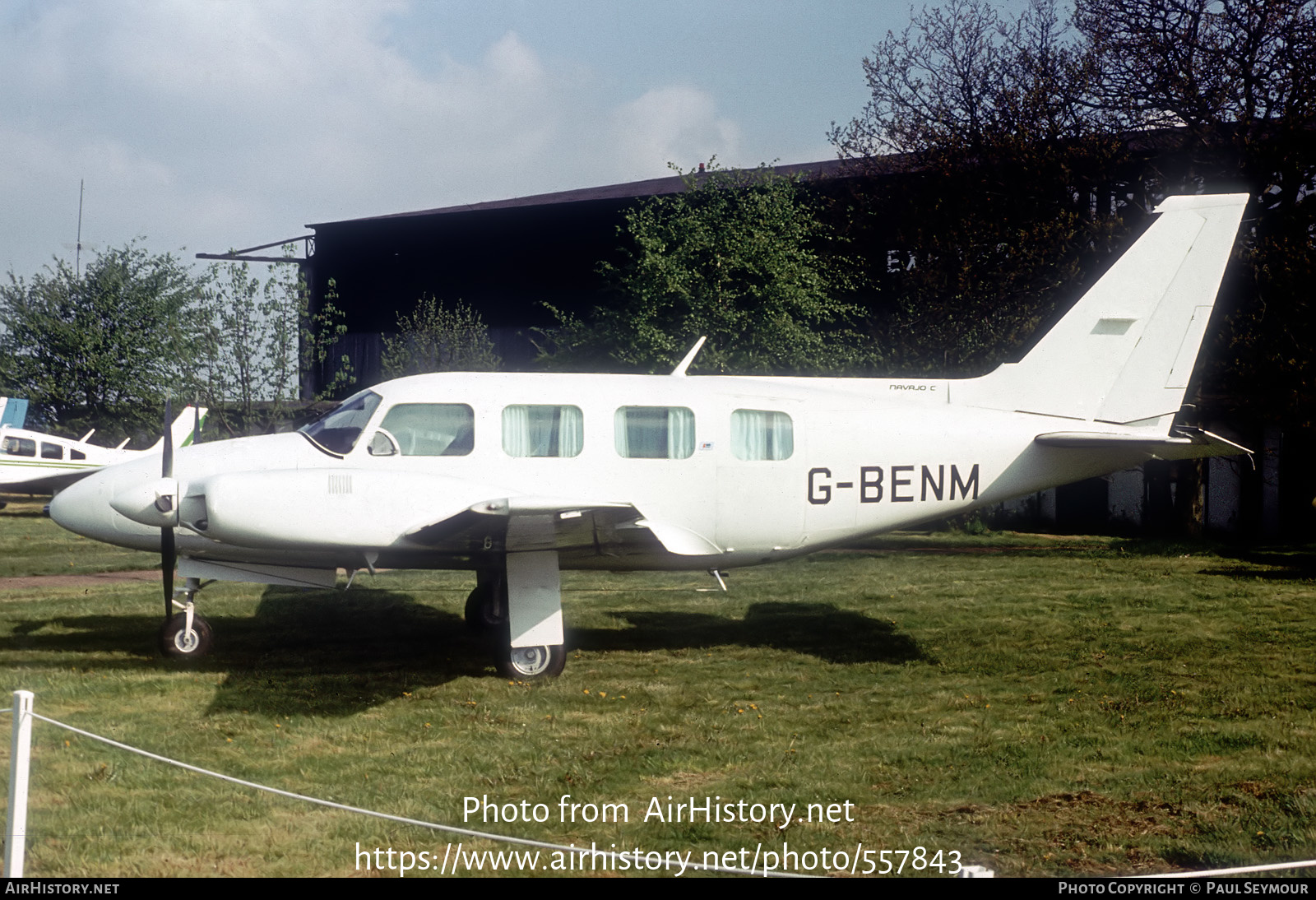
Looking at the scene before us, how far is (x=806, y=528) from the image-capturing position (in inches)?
444

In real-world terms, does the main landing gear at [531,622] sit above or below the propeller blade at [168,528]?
below

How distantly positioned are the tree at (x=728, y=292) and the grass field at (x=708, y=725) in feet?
32.8

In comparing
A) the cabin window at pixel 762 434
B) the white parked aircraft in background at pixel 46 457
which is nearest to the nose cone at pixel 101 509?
the cabin window at pixel 762 434

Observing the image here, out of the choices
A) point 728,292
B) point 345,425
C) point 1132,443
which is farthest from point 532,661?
point 728,292

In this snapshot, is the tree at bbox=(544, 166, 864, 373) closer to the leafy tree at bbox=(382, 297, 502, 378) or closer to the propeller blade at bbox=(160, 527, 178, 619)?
the leafy tree at bbox=(382, 297, 502, 378)

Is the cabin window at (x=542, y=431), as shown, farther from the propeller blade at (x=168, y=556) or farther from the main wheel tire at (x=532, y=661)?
the propeller blade at (x=168, y=556)

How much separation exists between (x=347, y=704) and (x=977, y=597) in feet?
31.9

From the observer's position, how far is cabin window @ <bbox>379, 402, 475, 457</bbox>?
10516 millimetres

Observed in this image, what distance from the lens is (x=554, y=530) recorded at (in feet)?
31.1

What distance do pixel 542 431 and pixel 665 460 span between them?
1.32 m

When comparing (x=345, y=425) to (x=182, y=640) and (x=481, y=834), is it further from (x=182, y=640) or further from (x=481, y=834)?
(x=481, y=834)

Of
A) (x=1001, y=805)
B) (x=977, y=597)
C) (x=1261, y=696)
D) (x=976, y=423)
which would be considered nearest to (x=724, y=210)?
(x=977, y=597)

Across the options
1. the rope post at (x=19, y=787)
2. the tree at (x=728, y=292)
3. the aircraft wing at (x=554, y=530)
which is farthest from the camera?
the tree at (x=728, y=292)

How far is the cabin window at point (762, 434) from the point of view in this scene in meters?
11.1
